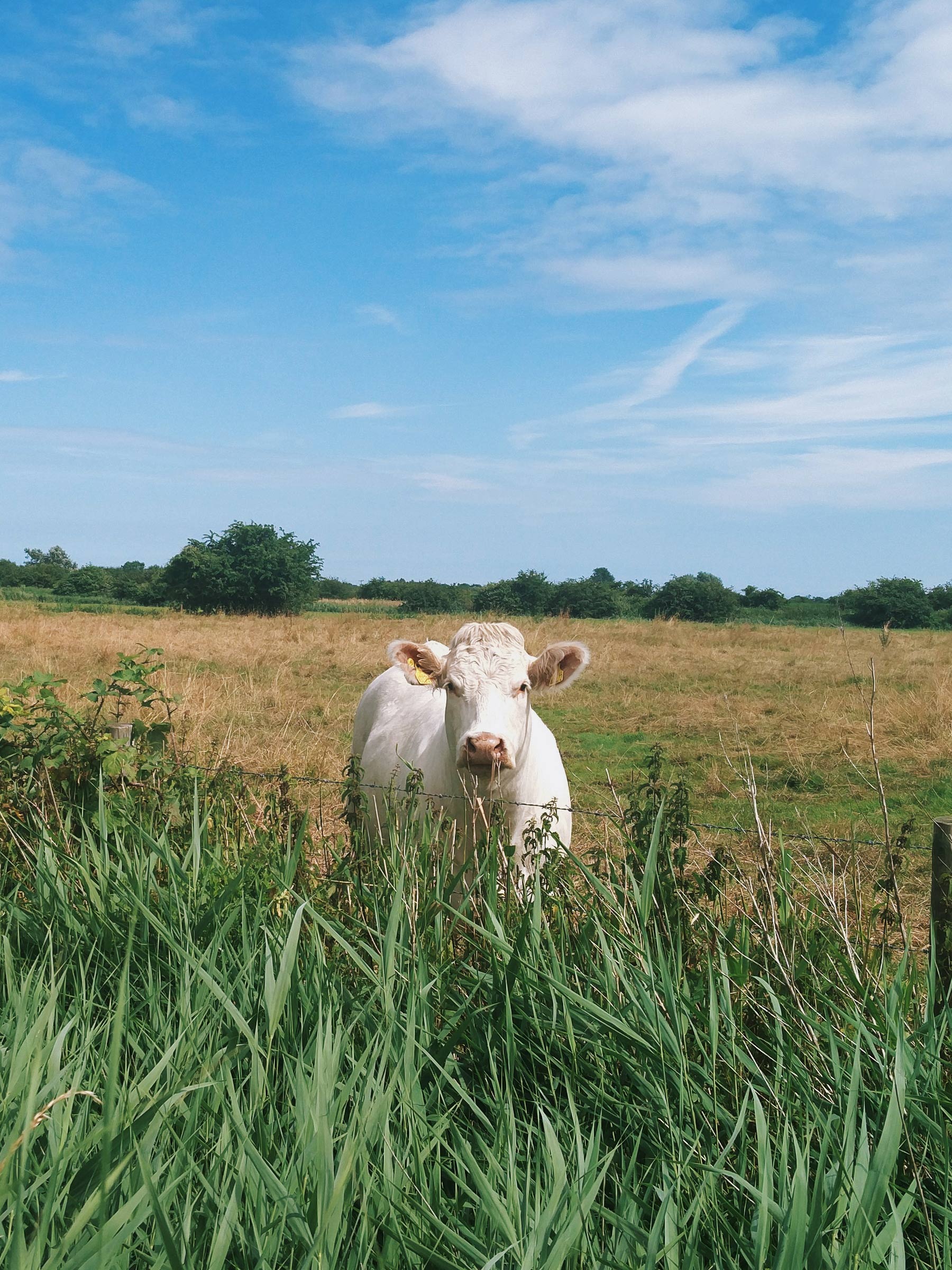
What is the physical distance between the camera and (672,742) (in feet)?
35.3

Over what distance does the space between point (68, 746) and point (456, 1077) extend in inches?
119

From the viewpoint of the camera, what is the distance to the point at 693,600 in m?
48.0

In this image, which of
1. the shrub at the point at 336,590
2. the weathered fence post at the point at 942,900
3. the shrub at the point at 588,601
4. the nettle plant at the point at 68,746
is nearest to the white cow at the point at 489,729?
the nettle plant at the point at 68,746

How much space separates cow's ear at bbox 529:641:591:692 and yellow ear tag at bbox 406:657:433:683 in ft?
1.73

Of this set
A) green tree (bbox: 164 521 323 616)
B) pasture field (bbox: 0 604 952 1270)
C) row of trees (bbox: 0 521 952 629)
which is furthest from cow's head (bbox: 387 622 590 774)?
green tree (bbox: 164 521 323 616)

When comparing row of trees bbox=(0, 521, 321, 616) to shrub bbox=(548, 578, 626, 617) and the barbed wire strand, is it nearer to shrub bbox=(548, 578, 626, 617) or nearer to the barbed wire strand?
shrub bbox=(548, 578, 626, 617)

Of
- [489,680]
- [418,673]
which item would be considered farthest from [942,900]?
[418,673]

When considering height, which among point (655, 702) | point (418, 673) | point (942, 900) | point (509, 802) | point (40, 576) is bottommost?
point (655, 702)

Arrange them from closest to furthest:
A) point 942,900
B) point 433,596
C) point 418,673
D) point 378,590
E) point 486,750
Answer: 1. point 942,900
2. point 486,750
3. point 418,673
4. point 433,596
5. point 378,590

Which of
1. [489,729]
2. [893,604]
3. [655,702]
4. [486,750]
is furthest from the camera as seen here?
[893,604]

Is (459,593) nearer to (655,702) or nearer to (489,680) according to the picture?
(655,702)

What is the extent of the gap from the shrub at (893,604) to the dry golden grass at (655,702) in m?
20.4

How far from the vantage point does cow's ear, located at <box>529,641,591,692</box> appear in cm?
465

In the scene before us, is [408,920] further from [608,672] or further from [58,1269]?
[608,672]
